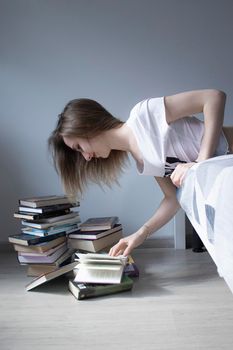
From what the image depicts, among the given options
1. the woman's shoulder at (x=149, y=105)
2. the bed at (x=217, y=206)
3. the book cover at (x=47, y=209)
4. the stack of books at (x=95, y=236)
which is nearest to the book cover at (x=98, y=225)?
the stack of books at (x=95, y=236)

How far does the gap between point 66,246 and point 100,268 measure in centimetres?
32

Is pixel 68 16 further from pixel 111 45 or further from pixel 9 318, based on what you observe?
pixel 9 318

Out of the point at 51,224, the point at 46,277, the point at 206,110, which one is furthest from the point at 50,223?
the point at 206,110

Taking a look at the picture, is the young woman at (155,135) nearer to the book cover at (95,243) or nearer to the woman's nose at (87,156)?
the woman's nose at (87,156)

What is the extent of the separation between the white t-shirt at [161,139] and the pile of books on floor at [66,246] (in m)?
0.32

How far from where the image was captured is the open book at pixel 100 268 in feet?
3.36

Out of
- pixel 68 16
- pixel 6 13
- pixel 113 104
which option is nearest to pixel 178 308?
pixel 113 104

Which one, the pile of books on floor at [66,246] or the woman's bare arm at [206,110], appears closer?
the woman's bare arm at [206,110]

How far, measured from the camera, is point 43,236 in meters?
1.22

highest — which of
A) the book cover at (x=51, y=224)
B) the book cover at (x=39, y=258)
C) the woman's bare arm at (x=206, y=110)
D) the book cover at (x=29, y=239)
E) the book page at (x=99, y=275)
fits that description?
the woman's bare arm at (x=206, y=110)

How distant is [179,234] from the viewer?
1.54 meters

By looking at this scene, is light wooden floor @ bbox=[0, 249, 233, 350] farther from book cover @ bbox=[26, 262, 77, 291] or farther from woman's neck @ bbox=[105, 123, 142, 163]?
woman's neck @ bbox=[105, 123, 142, 163]

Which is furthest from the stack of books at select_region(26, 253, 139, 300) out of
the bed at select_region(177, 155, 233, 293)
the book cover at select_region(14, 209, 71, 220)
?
the bed at select_region(177, 155, 233, 293)

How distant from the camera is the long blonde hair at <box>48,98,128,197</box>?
983mm
